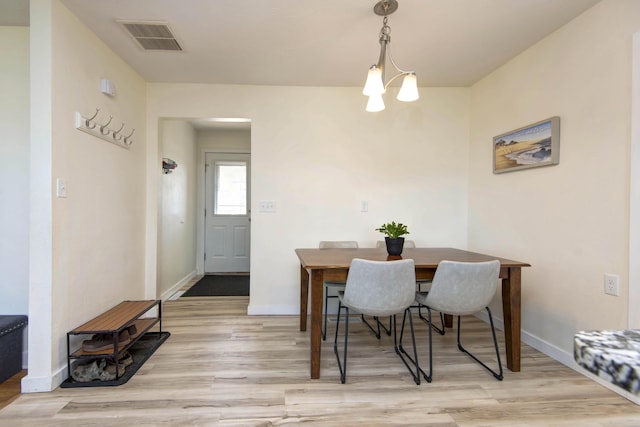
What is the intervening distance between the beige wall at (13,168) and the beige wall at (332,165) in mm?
1005

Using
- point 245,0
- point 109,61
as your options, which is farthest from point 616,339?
point 109,61

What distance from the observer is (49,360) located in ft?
5.80

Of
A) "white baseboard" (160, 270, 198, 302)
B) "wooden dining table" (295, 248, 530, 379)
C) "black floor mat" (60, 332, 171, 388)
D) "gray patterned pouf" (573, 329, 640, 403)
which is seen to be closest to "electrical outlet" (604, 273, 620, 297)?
"wooden dining table" (295, 248, 530, 379)

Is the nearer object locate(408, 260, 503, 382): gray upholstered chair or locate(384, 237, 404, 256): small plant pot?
locate(408, 260, 503, 382): gray upholstered chair

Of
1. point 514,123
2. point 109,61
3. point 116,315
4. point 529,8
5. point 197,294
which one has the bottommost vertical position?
point 197,294

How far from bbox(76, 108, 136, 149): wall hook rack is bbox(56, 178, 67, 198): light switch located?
401 millimetres

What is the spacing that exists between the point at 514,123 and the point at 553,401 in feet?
6.95

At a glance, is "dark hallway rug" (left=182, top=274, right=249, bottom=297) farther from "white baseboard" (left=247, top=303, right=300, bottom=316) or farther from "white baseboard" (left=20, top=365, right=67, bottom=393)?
"white baseboard" (left=20, top=365, right=67, bottom=393)

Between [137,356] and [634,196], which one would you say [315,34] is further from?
[137,356]

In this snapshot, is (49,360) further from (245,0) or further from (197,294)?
(245,0)

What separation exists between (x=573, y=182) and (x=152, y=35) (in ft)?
10.7

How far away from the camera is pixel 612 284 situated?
71.1 inches

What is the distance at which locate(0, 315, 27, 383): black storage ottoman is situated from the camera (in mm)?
1835

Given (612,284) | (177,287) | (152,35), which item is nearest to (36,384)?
(177,287)
